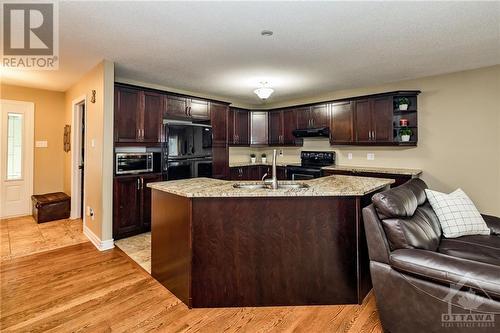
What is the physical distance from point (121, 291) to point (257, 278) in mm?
1287

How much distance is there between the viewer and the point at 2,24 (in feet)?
7.83

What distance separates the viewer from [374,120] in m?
4.55

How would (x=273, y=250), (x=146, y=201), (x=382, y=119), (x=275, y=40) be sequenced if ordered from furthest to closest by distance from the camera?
(x=382, y=119)
(x=146, y=201)
(x=275, y=40)
(x=273, y=250)

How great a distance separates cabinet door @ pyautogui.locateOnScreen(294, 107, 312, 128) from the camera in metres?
5.50

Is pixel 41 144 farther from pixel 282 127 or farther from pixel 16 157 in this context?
pixel 282 127

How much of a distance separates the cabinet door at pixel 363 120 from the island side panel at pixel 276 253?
2948mm

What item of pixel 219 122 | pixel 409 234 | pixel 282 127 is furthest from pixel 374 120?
pixel 409 234

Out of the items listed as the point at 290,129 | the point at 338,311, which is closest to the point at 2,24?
the point at 338,311

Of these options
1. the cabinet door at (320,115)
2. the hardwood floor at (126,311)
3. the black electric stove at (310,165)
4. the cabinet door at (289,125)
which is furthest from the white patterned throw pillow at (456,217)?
the cabinet door at (289,125)

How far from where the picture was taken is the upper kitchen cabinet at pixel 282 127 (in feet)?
19.0

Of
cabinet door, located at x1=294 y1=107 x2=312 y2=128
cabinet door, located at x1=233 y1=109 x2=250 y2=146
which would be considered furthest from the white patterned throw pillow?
cabinet door, located at x1=233 y1=109 x2=250 y2=146

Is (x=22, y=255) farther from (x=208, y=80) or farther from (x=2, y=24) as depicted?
(x=208, y=80)

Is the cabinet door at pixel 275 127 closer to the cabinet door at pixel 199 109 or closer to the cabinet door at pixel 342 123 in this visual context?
the cabinet door at pixel 342 123

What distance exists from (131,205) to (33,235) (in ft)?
5.06
